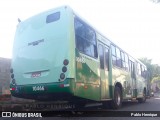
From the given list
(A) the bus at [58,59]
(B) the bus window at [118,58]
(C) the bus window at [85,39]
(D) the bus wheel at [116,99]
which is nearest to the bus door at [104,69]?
(A) the bus at [58,59]

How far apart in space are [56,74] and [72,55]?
72 centimetres

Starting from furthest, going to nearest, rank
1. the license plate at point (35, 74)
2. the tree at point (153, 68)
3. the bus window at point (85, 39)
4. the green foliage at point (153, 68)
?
the tree at point (153, 68) < the green foliage at point (153, 68) < the bus window at point (85, 39) < the license plate at point (35, 74)

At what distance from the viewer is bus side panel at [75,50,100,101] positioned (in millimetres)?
7639

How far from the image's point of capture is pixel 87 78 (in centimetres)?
823

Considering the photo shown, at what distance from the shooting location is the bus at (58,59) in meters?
7.47

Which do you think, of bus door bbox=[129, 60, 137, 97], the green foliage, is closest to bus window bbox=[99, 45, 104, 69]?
bus door bbox=[129, 60, 137, 97]

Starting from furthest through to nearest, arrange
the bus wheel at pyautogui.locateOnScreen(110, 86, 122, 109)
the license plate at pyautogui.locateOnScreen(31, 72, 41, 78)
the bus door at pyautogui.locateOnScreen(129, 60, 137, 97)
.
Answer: the bus door at pyautogui.locateOnScreen(129, 60, 137, 97)
the bus wheel at pyautogui.locateOnScreen(110, 86, 122, 109)
the license plate at pyautogui.locateOnScreen(31, 72, 41, 78)

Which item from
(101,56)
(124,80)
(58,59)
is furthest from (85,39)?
(124,80)

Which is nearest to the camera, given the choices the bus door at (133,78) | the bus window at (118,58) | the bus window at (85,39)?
the bus window at (85,39)

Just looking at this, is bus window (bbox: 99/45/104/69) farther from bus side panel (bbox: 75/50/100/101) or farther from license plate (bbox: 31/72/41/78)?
license plate (bbox: 31/72/41/78)

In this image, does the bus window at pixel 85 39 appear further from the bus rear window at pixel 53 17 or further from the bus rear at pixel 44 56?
the bus rear window at pixel 53 17

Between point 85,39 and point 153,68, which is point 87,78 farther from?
point 153,68

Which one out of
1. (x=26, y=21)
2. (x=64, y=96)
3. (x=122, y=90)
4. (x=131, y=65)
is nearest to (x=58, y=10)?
(x=26, y=21)

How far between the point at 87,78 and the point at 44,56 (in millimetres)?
1514
